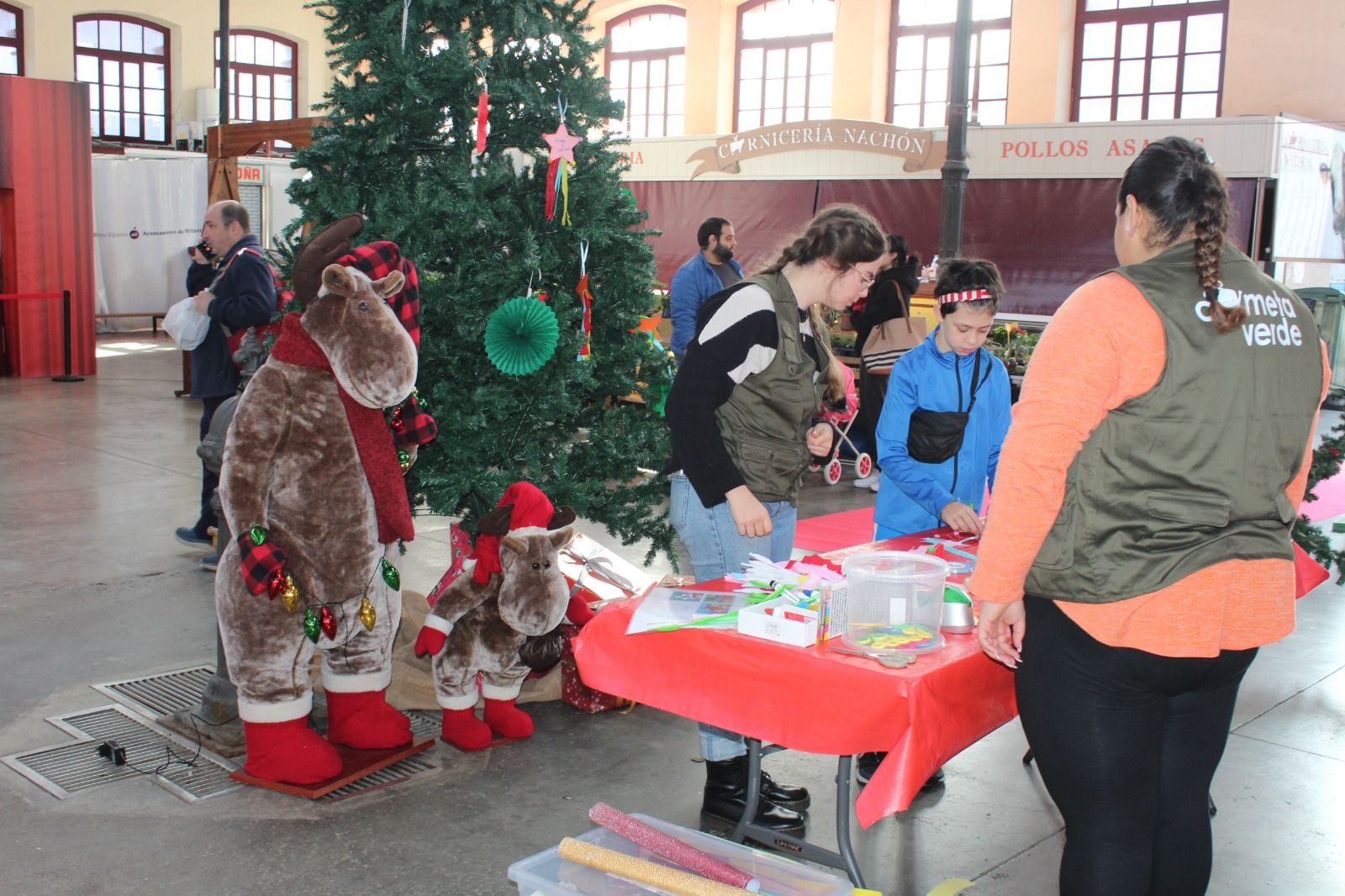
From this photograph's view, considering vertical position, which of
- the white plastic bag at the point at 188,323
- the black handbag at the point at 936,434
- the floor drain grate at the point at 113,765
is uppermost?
the white plastic bag at the point at 188,323

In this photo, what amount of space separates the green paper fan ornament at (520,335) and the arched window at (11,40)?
21989mm

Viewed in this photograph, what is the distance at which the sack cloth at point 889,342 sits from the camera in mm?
8250

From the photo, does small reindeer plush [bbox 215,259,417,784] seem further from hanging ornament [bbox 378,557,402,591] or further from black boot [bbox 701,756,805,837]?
black boot [bbox 701,756,805,837]

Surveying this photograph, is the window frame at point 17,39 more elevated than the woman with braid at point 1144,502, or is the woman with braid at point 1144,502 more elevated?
the window frame at point 17,39

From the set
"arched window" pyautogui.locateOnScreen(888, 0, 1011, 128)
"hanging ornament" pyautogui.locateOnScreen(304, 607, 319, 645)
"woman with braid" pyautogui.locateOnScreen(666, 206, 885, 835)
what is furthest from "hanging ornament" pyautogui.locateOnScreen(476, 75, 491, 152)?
"arched window" pyautogui.locateOnScreen(888, 0, 1011, 128)

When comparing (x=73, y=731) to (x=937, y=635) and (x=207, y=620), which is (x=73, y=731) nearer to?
(x=207, y=620)

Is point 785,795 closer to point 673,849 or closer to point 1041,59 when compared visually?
point 673,849

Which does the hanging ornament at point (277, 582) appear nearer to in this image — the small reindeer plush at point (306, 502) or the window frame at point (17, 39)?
the small reindeer plush at point (306, 502)

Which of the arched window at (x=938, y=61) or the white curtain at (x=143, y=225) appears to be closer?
the white curtain at (x=143, y=225)

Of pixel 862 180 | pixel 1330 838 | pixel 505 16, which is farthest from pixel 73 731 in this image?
pixel 862 180

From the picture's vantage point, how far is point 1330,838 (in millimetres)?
3486

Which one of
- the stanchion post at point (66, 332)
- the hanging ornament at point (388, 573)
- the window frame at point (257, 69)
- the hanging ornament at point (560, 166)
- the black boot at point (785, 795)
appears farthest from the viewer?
the window frame at point (257, 69)

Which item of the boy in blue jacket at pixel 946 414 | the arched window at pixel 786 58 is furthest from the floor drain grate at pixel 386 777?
the arched window at pixel 786 58

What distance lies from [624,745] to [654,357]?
1.45 metres
